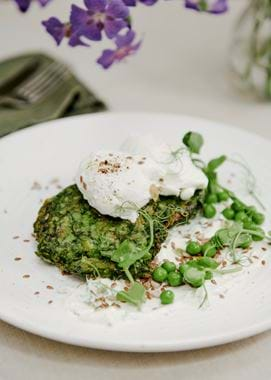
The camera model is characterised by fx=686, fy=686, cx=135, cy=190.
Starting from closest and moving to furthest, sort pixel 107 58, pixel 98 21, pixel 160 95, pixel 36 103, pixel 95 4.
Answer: pixel 95 4 < pixel 98 21 < pixel 107 58 < pixel 36 103 < pixel 160 95

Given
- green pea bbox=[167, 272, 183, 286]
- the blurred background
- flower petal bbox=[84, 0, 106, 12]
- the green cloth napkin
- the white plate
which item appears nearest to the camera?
the white plate

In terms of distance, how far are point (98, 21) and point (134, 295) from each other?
44.8 inches

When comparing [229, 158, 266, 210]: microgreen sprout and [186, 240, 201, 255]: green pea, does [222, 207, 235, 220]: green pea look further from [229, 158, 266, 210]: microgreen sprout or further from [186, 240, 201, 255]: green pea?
[186, 240, 201, 255]: green pea

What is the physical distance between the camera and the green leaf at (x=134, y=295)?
2114 mm

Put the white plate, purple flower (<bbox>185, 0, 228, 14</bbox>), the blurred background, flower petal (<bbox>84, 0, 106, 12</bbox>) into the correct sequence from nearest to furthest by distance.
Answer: the white plate → flower petal (<bbox>84, 0, 106, 12</bbox>) → purple flower (<bbox>185, 0, 228, 14</bbox>) → the blurred background

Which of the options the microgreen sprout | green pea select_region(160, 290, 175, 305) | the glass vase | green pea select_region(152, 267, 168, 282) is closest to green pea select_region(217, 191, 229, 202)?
the microgreen sprout

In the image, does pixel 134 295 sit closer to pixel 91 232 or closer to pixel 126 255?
pixel 126 255

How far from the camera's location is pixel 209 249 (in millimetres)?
2377

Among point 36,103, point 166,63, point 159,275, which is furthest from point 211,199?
point 166,63

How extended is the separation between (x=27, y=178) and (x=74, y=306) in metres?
0.91

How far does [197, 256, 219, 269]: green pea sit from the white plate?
0.09m

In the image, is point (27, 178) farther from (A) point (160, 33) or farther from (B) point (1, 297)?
(A) point (160, 33)

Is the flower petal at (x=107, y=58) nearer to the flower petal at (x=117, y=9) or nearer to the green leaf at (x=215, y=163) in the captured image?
the flower petal at (x=117, y=9)

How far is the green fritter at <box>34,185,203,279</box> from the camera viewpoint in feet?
7.39
